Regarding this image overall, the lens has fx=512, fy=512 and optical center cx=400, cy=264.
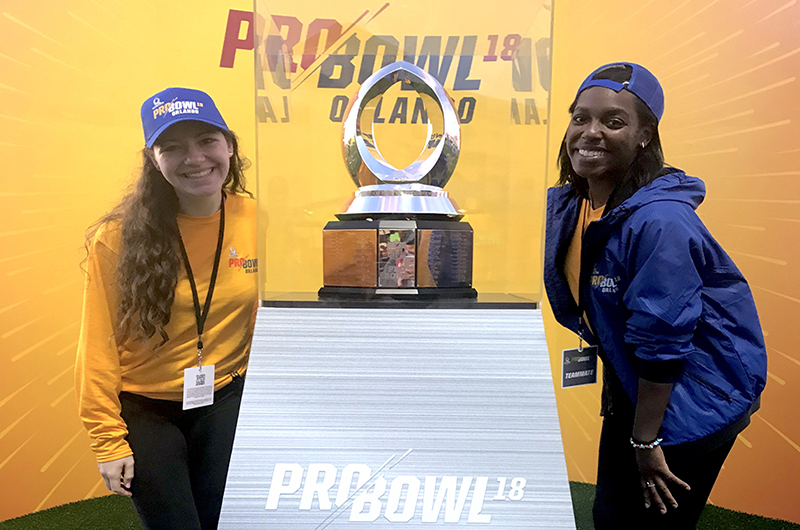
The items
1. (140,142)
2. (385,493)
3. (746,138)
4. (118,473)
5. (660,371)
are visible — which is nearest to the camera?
(385,493)

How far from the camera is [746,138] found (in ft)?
5.90

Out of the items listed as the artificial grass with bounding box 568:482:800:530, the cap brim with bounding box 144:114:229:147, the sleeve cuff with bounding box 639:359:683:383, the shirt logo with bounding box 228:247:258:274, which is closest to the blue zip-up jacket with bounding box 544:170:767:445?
the sleeve cuff with bounding box 639:359:683:383

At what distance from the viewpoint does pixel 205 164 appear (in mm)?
1228

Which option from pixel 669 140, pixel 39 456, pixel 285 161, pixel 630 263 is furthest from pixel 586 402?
pixel 39 456

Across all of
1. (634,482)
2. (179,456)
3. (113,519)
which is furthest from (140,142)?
(634,482)

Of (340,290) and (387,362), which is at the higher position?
(340,290)

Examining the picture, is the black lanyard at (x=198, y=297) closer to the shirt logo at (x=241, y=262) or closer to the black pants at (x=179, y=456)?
the shirt logo at (x=241, y=262)

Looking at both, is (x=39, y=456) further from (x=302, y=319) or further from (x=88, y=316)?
(x=302, y=319)

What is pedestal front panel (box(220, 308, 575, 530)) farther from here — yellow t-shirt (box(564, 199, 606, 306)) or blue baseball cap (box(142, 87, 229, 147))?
blue baseball cap (box(142, 87, 229, 147))

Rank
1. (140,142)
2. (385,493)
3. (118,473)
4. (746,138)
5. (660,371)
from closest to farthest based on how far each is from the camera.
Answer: (385,493)
(660,371)
(118,473)
(746,138)
(140,142)

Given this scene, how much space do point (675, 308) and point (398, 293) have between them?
539 mm

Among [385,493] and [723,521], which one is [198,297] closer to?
[385,493]

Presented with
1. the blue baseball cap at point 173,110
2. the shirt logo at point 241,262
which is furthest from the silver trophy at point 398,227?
the blue baseball cap at point 173,110

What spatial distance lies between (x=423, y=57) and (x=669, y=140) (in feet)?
3.62
